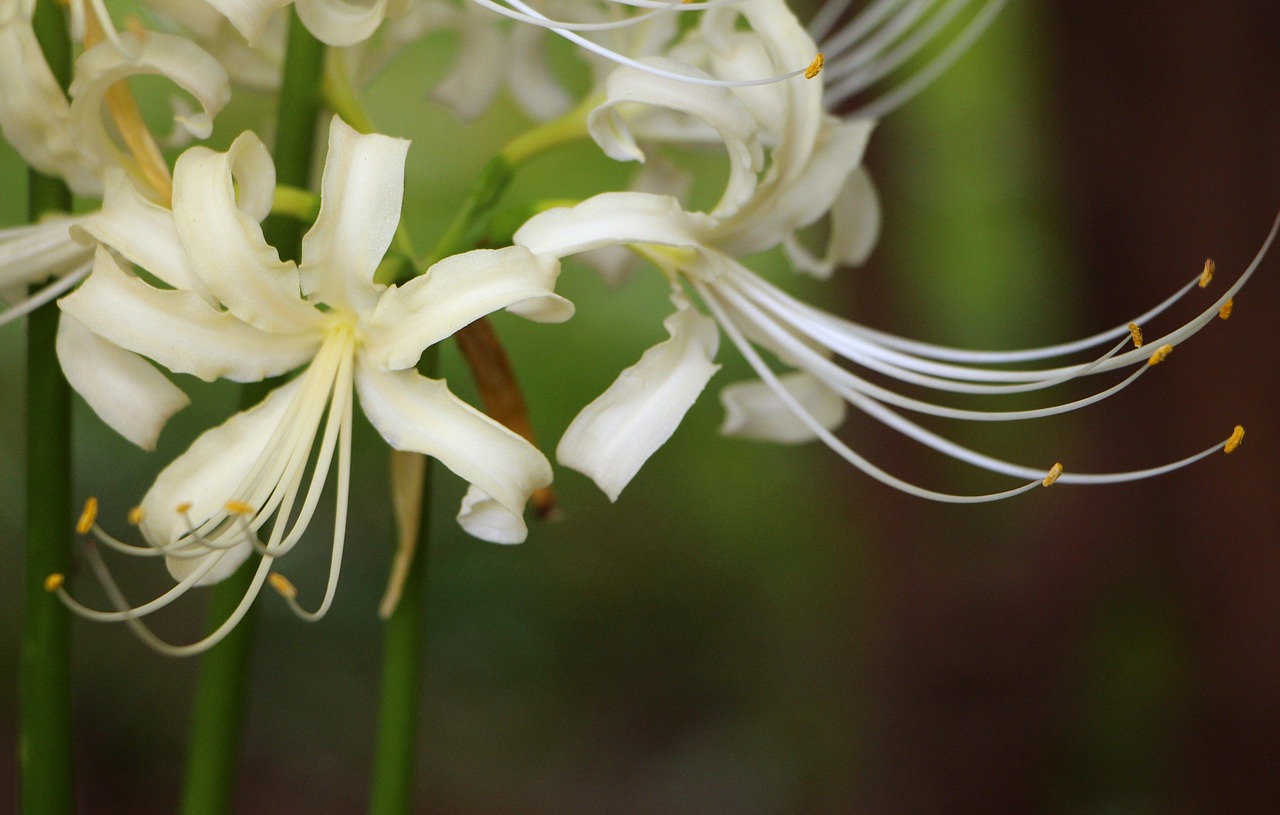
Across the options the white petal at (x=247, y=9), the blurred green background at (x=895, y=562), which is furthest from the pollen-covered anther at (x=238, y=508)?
the blurred green background at (x=895, y=562)

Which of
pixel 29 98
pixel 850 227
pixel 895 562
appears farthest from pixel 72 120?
pixel 895 562

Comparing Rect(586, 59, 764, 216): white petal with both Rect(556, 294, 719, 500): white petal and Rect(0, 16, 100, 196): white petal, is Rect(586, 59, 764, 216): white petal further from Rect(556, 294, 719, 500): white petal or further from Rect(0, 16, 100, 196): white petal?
Rect(0, 16, 100, 196): white petal

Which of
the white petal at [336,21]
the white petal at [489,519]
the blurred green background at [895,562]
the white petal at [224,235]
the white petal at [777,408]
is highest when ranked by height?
the blurred green background at [895,562]

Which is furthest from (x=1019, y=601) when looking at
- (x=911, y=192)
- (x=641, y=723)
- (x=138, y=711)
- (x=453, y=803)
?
(x=138, y=711)

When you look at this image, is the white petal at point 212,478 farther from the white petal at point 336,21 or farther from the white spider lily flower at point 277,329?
the white petal at point 336,21

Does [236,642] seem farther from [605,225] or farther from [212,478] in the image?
[605,225]

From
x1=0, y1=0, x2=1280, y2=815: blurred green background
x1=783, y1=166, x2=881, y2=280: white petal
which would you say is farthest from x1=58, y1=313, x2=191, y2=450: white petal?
x1=0, y1=0, x2=1280, y2=815: blurred green background

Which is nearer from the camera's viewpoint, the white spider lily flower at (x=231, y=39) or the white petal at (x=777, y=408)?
the white spider lily flower at (x=231, y=39)
